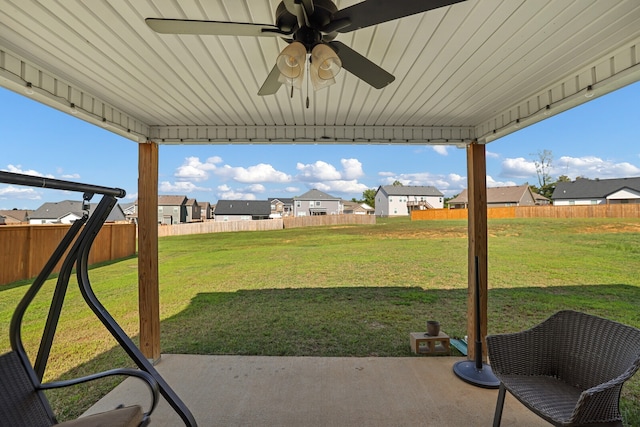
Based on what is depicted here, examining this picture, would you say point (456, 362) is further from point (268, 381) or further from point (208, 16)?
point (208, 16)

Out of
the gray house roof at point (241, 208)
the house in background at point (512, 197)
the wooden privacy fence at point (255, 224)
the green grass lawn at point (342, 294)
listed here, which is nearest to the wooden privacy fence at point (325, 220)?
the wooden privacy fence at point (255, 224)

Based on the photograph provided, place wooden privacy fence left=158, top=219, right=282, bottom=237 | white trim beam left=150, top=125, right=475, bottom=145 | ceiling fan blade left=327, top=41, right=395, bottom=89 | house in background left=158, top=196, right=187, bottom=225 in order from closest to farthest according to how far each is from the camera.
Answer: ceiling fan blade left=327, top=41, right=395, bottom=89, white trim beam left=150, top=125, right=475, bottom=145, wooden privacy fence left=158, top=219, right=282, bottom=237, house in background left=158, top=196, right=187, bottom=225

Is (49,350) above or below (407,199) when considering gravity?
below

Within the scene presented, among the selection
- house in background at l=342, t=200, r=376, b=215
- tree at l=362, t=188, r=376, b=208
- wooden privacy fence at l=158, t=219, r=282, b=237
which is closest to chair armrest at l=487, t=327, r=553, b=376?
wooden privacy fence at l=158, t=219, r=282, b=237

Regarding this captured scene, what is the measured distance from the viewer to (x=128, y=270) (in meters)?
7.12

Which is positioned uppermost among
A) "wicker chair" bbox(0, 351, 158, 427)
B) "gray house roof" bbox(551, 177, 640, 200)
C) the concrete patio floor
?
"gray house roof" bbox(551, 177, 640, 200)

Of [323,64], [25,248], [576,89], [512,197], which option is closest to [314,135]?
[323,64]

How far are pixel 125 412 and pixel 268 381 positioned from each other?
1403 mm

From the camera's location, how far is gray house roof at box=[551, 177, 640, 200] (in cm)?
1048

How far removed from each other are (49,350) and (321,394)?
184 cm

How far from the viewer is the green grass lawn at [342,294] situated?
3.54 metres

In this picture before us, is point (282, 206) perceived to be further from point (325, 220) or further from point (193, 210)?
point (325, 220)

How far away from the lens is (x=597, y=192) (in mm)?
11547

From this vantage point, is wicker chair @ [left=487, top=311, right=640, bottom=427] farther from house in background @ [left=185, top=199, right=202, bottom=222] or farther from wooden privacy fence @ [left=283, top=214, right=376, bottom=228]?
house in background @ [left=185, top=199, right=202, bottom=222]
